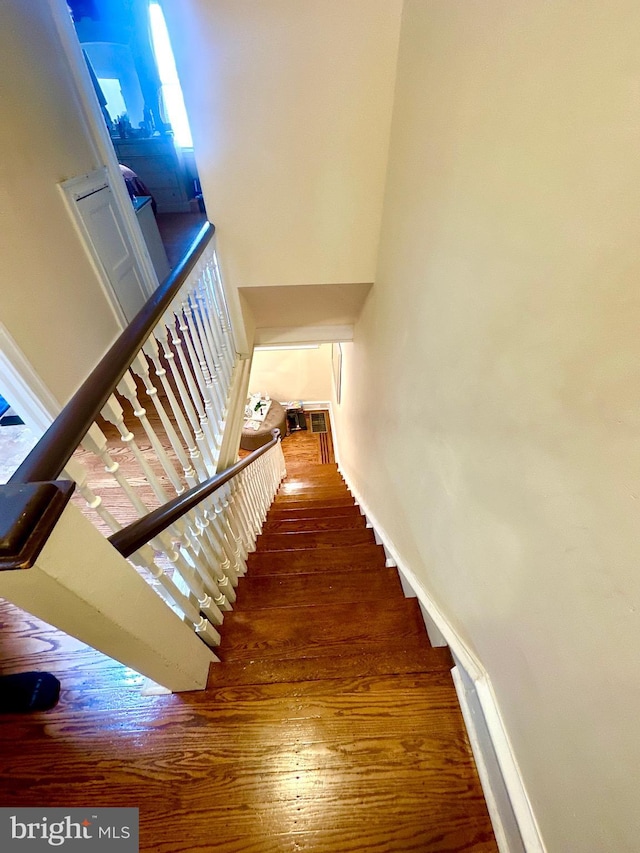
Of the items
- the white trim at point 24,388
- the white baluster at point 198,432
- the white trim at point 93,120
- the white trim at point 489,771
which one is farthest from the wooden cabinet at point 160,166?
the white trim at point 489,771

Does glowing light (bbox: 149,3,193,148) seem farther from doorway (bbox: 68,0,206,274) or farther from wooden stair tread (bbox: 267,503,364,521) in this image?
wooden stair tread (bbox: 267,503,364,521)

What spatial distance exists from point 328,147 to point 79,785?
262cm

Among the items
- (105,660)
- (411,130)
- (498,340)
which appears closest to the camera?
(498,340)

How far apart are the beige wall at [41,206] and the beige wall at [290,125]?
2.47ft

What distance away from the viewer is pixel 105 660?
1.19 metres

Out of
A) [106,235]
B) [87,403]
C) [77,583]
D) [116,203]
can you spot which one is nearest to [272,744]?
[77,583]

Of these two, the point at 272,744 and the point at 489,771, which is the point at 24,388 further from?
the point at 489,771

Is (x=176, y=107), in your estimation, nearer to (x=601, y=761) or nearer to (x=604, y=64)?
(x=604, y=64)

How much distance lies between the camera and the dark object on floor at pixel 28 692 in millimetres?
1031

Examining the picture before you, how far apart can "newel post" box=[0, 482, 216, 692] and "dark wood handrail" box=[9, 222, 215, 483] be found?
68 mm

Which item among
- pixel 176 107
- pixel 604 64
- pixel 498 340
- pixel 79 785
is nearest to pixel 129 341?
pixel 498 340

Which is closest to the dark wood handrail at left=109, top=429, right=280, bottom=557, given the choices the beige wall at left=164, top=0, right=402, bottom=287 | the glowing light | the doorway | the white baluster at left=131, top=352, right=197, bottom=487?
the white baluster at left=131, top=352, right=197, bottom=487

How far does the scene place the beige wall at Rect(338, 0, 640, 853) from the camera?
0.50 meters

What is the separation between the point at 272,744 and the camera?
1.05 meters
